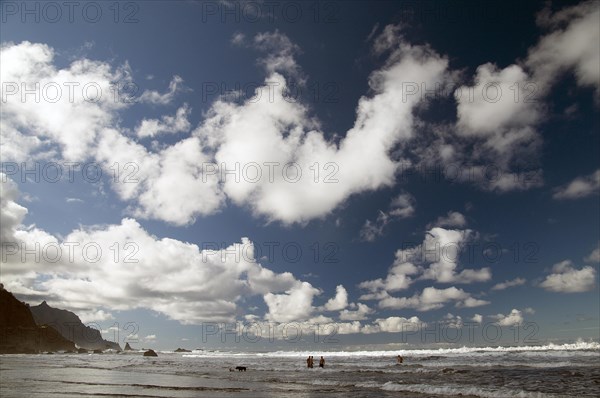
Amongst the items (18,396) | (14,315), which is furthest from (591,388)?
(14,315)

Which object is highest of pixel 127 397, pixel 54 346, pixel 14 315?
pixel 127 397

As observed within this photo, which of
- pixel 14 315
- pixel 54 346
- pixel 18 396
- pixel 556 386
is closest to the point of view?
pixel 18 396

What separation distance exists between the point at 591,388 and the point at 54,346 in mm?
240759

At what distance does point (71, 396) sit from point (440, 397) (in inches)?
866

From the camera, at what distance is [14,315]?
6531 inches

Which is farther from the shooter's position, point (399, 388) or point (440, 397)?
point (399, 388)

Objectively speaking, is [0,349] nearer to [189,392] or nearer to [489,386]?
[189,392]

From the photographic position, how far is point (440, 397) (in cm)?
2319

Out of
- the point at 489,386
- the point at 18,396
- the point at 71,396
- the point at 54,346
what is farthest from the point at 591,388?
the point at 54,346

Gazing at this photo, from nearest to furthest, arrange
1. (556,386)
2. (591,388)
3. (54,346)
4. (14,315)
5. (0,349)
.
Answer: (591,388) → (556,386) → (0,349) → (14,315) → (54,346)

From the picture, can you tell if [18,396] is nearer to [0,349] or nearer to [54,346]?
[0,349]

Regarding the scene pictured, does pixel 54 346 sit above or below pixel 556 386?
below

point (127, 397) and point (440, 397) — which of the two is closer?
point (127, 397)

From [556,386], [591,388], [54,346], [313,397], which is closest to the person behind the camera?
[313,397]
